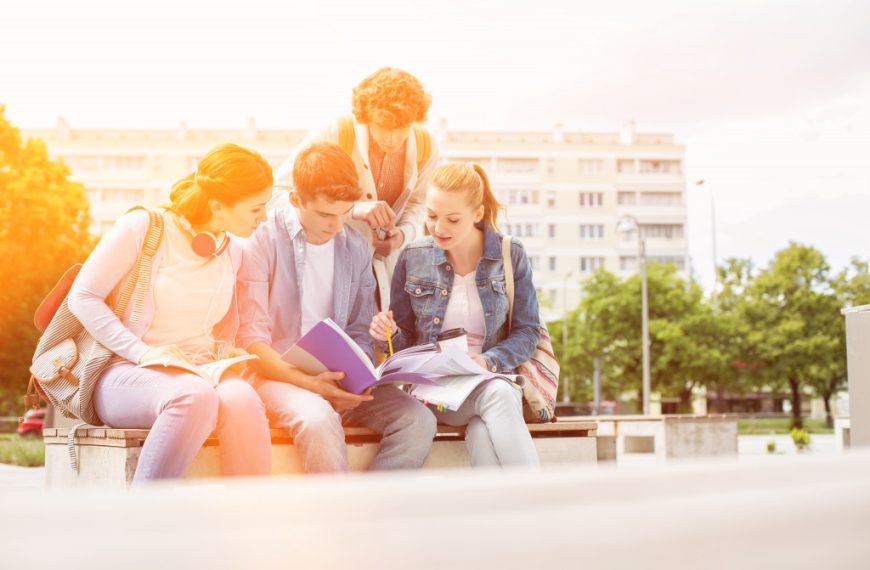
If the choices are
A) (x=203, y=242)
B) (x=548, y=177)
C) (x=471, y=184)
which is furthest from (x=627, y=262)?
(x=203, y=242)

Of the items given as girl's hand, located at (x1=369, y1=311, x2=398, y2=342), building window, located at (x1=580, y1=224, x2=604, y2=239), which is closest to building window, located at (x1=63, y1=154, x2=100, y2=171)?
building window, located at (x1=580, y1=224, x2=604, y2=239)

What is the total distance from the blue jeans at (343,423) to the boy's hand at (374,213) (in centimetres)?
74

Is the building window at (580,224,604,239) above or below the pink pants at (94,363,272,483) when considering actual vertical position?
above

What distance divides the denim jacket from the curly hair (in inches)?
21.1

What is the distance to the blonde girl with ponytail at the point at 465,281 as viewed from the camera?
11.8 ft

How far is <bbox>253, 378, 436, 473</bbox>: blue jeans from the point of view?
9.75 feet

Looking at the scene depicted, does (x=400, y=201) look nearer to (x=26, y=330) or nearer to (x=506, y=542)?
(x=506, y=542)

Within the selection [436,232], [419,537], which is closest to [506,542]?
[419,537]

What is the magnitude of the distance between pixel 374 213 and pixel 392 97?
1.53 feet

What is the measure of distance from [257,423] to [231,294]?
0.55 meters

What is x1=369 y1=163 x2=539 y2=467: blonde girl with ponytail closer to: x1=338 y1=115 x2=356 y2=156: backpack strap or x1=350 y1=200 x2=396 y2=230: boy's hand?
x1=350 y1=200 x2=396 y2=230: boy's hand

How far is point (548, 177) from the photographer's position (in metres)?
66.1

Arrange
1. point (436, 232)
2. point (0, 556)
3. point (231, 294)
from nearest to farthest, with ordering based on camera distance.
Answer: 1. point (0, 556)
2. point (231, 294)
3. point (436, 232)

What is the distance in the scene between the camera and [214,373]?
2889 millimetres
